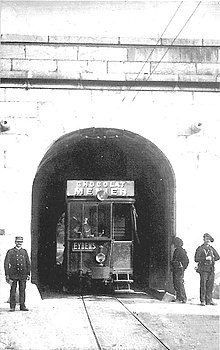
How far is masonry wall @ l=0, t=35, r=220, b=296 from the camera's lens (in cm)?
1387

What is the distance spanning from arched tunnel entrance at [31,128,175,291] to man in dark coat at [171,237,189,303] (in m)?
0.81

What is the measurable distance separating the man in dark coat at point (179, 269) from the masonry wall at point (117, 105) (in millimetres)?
453

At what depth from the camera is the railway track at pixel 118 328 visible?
27.4ft

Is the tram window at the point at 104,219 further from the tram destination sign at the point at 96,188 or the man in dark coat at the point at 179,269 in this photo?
the man in dark coat at the point at 179,269

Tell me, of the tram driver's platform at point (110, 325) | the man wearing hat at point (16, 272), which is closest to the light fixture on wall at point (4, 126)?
the man wearing hat at point (16, 272)

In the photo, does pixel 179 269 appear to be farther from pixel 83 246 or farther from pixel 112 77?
pixel 112 77

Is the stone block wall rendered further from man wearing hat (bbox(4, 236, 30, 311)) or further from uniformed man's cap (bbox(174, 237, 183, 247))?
man wearing hat (bbox(4, 236, 30, 311))

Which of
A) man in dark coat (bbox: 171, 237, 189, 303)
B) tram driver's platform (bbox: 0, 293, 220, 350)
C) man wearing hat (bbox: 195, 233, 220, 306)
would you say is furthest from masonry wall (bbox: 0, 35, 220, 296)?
tram driver's platform (bbox: 0, 293, 220, 350)

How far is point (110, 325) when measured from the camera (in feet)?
33.3

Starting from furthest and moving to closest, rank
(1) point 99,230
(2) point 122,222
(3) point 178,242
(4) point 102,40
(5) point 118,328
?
(2) point 122,222, (1) point 99,230, (4) point 102,40, (3) point 178,242, (5) point 118,328

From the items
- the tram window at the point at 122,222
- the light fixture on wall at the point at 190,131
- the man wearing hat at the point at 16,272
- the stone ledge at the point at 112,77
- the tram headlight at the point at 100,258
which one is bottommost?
the man wearing hat at the point at 16,272

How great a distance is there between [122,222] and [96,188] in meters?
1.10

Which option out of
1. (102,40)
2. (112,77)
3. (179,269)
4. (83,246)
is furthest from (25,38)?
(179,269)

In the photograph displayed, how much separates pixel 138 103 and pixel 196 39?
1896mm
